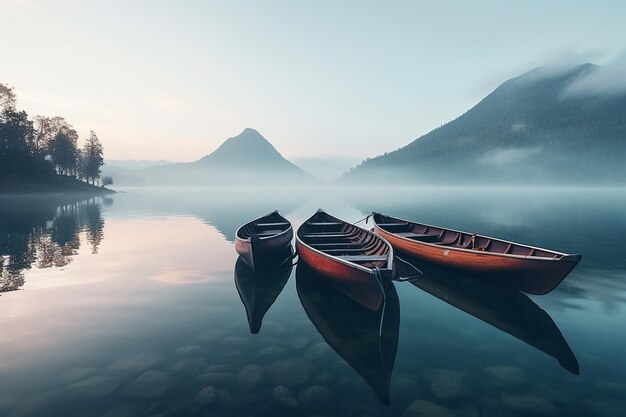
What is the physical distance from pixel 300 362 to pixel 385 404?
2.73 meters

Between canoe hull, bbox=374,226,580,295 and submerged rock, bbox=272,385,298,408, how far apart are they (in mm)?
11320

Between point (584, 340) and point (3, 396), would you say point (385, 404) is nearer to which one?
point (584, 340)

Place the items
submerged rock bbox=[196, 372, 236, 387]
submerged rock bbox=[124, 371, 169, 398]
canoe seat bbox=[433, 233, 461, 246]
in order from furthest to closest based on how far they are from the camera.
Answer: canoe seat bbox=[433, 233, 461, 246], submerged rock bbox=[196, 372, 236, 387], submerged rock bbox=[124, 371, 169, 398]

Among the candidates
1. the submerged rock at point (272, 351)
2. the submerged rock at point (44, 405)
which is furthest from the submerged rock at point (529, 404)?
the submerged rock at point (44, 405)

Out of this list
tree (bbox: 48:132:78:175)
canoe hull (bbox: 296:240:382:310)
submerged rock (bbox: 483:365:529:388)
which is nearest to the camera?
submerged rock (bbox: 483:365:529:388)

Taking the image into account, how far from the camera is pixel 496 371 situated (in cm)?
885

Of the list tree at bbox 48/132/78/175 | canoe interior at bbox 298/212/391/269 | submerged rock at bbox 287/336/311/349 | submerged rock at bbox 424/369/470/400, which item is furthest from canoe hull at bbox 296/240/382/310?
tree at bbox 48/132/78/175

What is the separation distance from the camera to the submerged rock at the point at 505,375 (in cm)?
834

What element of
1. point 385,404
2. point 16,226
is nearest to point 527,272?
point 385,404

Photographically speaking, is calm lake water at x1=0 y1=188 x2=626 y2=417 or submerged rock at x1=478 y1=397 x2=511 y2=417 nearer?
submerged rock at x1=478 y1=397 x2=511 y2=417

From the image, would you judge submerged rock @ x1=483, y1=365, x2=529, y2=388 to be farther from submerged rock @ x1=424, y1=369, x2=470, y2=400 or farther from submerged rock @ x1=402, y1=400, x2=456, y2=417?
submerged rock @ x1=402, y1=400, x2=456, y2=417

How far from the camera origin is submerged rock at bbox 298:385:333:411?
7.32 m

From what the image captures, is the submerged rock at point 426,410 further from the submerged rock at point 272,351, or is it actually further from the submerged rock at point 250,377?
the submerged rock at point 272,351

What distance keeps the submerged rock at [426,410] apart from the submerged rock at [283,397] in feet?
8.31
